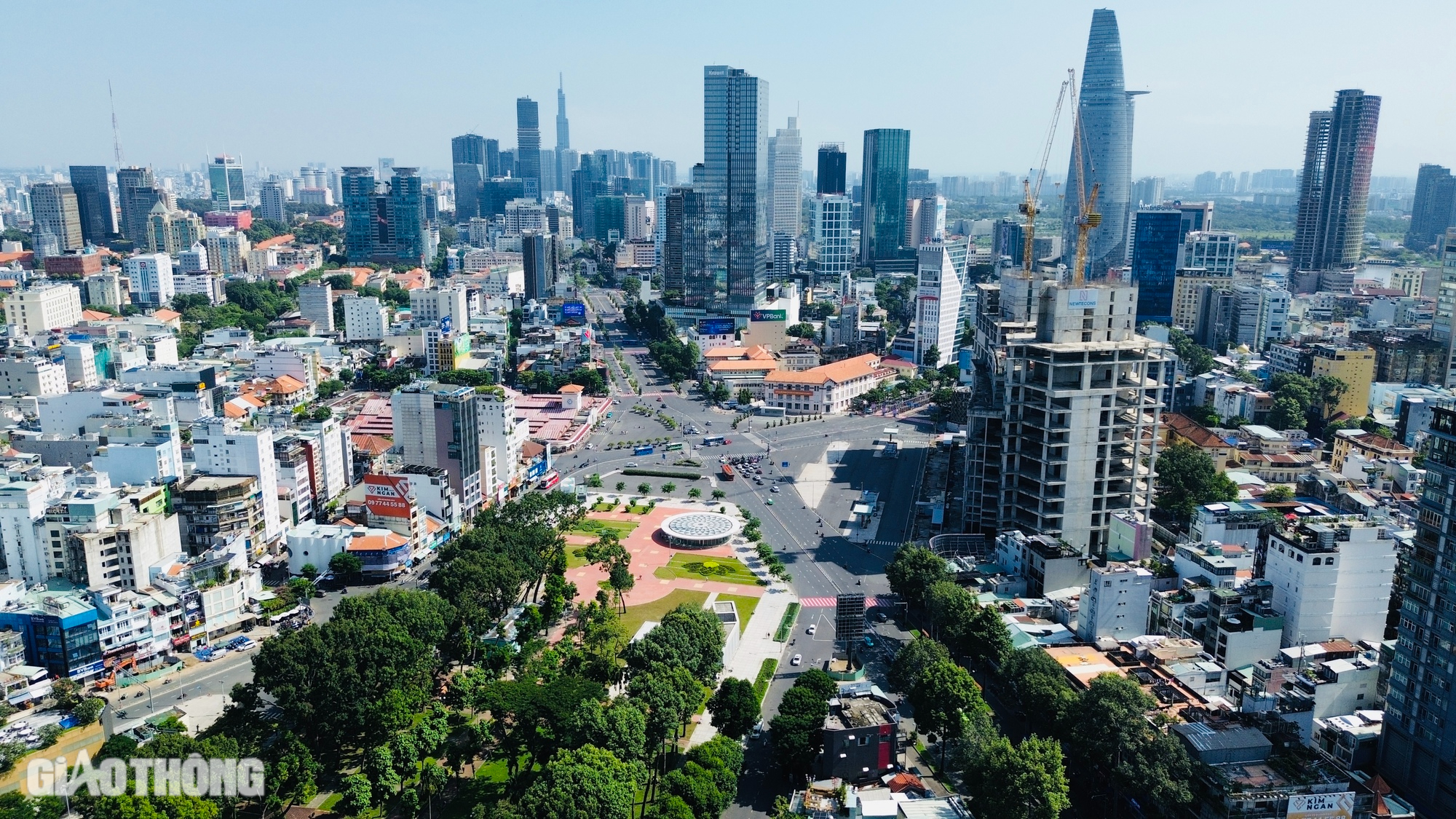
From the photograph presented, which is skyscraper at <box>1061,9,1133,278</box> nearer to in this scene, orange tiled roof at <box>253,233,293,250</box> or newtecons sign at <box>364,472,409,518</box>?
newtecons sign at <box>364,472,409,518</box>

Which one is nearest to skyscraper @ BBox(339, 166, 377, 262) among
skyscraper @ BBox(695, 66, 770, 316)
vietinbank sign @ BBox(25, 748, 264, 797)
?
skyscraper @ BBox(695, 66, 770, 316)


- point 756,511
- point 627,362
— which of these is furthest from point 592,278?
point 756,511

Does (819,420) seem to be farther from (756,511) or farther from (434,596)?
(434,596)

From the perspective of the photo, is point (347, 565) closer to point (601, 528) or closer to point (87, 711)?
point (87, 711)

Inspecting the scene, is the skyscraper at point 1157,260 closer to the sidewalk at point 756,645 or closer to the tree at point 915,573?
the tree at point 915,573

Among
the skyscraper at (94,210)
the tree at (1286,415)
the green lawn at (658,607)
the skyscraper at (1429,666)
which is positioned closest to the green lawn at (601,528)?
the green lawn at (658,607)

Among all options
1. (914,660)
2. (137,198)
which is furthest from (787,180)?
(914,660)
